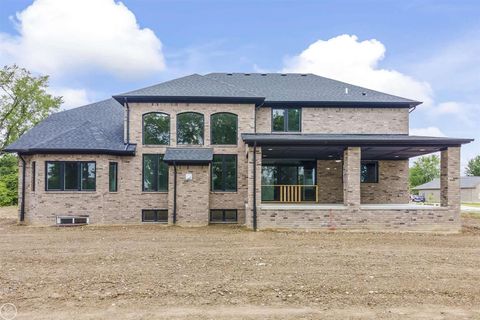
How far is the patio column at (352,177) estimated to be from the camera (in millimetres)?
13048

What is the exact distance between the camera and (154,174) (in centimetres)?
1592

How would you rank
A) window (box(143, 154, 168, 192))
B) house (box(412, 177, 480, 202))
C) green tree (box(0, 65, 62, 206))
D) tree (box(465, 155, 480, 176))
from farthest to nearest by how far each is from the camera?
tree (box(465, 155, 480, 176)) → house (box(412, 177, 480, 202)) → green tree (box(0, 65, 62, 206)) → window (box(143, 154, 168, 192))

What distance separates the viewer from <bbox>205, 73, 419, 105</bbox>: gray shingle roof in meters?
17.4

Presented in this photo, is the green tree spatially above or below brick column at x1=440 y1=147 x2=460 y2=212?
above

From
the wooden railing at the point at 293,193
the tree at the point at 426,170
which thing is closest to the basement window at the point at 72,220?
the wooden railing at the point at 293,193

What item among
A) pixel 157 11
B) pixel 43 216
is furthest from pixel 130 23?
pixel 43 216

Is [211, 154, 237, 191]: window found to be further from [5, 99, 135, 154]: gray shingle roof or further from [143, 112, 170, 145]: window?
[5, 99, 135, 154]: gray shingle roof

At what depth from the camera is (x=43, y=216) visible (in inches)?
575

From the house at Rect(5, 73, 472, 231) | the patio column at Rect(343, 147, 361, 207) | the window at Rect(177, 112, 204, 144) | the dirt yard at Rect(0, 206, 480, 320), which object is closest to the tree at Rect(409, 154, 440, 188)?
the house at Rect(5, 73, 472, 231)

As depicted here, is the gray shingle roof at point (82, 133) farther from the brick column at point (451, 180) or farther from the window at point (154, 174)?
the brick column at point (451, 180)

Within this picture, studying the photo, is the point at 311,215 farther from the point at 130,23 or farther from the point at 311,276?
the point at 130,23

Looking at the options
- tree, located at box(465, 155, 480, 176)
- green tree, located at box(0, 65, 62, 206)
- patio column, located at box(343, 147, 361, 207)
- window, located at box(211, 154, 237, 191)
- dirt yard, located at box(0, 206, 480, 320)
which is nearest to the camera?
dirt yard, located at box(0, 206, 480, 320)

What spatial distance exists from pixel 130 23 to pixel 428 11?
1455 cm

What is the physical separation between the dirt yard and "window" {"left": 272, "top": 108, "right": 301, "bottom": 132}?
293 inches
